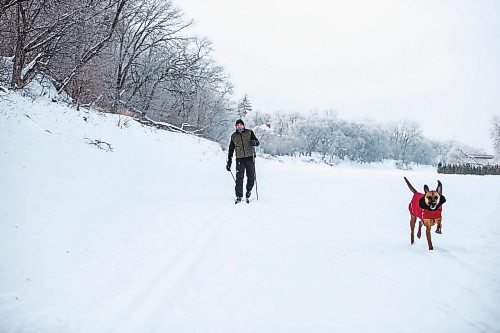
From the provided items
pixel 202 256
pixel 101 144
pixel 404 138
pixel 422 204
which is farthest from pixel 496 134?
pixel 404 138

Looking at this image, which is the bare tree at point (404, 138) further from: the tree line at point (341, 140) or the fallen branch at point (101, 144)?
the fallen branch at point (101, 144)

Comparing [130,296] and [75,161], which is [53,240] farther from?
[75,161]

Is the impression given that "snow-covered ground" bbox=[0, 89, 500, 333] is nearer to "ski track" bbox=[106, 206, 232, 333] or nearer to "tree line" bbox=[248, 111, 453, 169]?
"ski track" bbox=[106, 206, 232, 333]

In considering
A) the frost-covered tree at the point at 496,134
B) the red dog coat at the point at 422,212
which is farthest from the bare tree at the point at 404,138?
the red dog coat at the point at 422,212

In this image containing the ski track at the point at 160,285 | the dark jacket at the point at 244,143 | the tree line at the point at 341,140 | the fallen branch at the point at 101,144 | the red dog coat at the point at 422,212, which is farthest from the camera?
the tree line at the point at 341,140

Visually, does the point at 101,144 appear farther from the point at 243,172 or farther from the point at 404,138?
the point at 404,138

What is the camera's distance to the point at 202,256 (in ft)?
15.0

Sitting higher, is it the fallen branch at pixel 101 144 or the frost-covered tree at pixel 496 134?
the frost-covered tree at pixel 496 134

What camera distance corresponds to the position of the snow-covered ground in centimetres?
305

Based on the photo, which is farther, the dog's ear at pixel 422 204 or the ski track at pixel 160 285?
the dog's ear at pixel 422 204

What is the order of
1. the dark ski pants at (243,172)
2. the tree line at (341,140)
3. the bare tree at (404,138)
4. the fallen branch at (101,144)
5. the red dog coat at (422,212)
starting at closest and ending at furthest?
1. the red dog coat at (422,212)
2. the dark ski pants at (243,172)
3. the fallen branch at (101,144)
4. the tree line at (341,140)
5. the bare tree at (404,138)

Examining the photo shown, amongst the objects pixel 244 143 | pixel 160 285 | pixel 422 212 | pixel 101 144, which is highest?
pixel 244 143

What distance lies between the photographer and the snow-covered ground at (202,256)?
305 centimetres

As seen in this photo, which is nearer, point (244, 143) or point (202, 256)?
point (202, 256)
